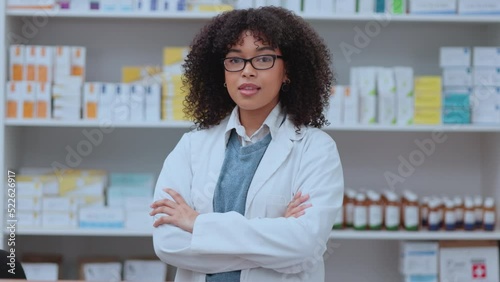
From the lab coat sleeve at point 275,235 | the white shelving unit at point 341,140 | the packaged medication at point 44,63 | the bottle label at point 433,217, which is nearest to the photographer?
the lab coat sleeve at point 275,235

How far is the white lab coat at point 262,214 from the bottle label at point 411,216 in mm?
1633

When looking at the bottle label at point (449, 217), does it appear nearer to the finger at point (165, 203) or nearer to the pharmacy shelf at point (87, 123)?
the pharmacy shelf at point (87, 123)

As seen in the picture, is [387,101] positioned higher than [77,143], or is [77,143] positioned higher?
[387,101]

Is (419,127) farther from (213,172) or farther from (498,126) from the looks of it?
(213,172)

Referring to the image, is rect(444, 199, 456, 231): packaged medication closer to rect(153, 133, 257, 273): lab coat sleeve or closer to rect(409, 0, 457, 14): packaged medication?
rect(409, 0, 457, 14): packaged medication

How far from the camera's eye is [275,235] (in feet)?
5.45

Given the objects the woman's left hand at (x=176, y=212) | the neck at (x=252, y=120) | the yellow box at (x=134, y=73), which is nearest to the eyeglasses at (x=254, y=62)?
the neck at (x=252, y=120)

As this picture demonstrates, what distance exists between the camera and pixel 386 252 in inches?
146

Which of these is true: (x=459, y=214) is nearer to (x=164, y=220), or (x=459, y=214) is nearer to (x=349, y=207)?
(x=349, y=207)

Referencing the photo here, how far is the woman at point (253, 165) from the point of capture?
1.67 m

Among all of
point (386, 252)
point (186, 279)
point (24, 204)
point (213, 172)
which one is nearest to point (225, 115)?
point (213, 172)

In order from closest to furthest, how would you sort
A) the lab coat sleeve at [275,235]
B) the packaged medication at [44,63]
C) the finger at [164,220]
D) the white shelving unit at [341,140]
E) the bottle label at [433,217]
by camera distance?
1. the lab coat sleeve at [275,235]
2. the finger at [164,220]
3. the packaged medication at [44,63]
4. the bottle label at [433,217]
5. the white shelving unit at [341,140]

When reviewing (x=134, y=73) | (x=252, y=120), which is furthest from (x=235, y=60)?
(x=134, y=73)

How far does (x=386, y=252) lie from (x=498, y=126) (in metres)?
0.85
